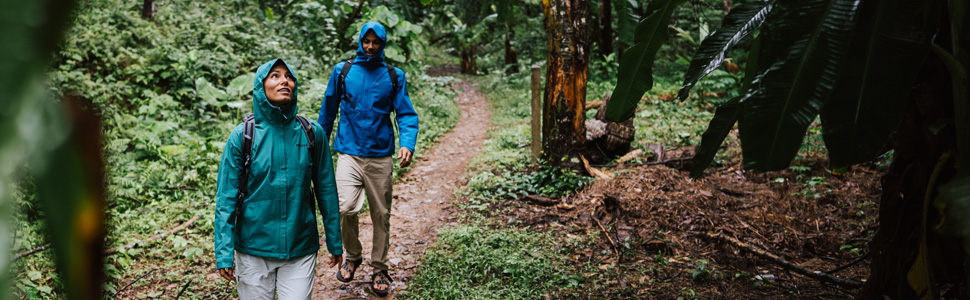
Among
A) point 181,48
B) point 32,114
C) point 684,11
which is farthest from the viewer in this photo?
point 684,11

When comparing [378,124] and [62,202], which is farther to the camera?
[378,124]

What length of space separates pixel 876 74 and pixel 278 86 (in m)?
2.60

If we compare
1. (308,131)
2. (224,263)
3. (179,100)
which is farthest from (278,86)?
(179,100)

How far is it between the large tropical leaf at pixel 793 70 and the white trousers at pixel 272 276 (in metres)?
2.39

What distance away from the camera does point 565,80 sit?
21.2 feet

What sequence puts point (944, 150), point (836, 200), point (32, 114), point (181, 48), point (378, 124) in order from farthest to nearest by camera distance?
point (181, 48)
point (836, 200)
point (378, 124)
point (944, 150)
point (32, 114)

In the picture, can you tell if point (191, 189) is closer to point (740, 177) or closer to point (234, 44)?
point (234, 44)

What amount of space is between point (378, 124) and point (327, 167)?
115 cm

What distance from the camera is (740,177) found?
20.9 ft

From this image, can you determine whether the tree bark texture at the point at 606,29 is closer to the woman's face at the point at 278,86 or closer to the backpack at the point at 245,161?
the woman's face at the point at 278,86

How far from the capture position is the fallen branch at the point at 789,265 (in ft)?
10.6

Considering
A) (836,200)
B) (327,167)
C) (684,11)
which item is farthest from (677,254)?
(684,11)

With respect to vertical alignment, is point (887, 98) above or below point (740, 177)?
above

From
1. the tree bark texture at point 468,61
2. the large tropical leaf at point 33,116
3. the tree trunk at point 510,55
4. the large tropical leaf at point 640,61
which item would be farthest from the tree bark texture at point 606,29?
the large tropical leaf at point 33,116
